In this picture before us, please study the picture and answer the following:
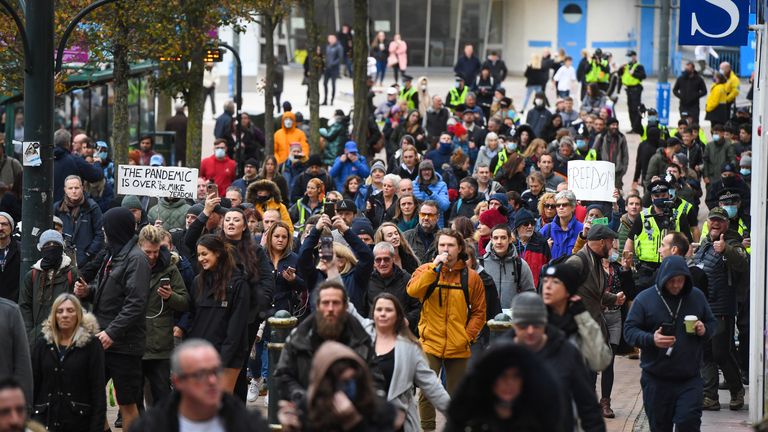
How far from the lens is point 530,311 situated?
7.73 metres

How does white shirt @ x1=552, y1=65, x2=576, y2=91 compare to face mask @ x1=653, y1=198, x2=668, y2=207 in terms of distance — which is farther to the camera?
white shirt @ x1=552, y1=65, x2=576, y2=91

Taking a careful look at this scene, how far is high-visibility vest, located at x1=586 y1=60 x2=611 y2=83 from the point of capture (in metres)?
35.5

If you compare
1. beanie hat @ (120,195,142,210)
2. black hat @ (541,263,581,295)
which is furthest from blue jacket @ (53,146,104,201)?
black hat @ (541,263,581,295)

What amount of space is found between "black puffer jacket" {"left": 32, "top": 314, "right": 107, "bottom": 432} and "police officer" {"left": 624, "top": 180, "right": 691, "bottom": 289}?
675 cm

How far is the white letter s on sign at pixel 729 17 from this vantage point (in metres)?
13.1

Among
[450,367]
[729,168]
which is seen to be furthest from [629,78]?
[450,367]

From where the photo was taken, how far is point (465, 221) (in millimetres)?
12984

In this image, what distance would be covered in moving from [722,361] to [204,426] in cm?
770

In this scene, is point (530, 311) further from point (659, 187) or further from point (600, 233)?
point (659, 187)

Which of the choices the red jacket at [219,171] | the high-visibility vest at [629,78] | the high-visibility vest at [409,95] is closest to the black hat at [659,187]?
the red jacket at [219,171]

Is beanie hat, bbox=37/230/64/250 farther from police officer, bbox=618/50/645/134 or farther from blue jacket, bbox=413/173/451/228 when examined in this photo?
Answer: police officer, bbox=618/50/645/134

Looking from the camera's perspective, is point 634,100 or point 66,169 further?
point 634,100

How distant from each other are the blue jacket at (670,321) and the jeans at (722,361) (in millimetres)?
2758

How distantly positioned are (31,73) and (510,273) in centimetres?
429
